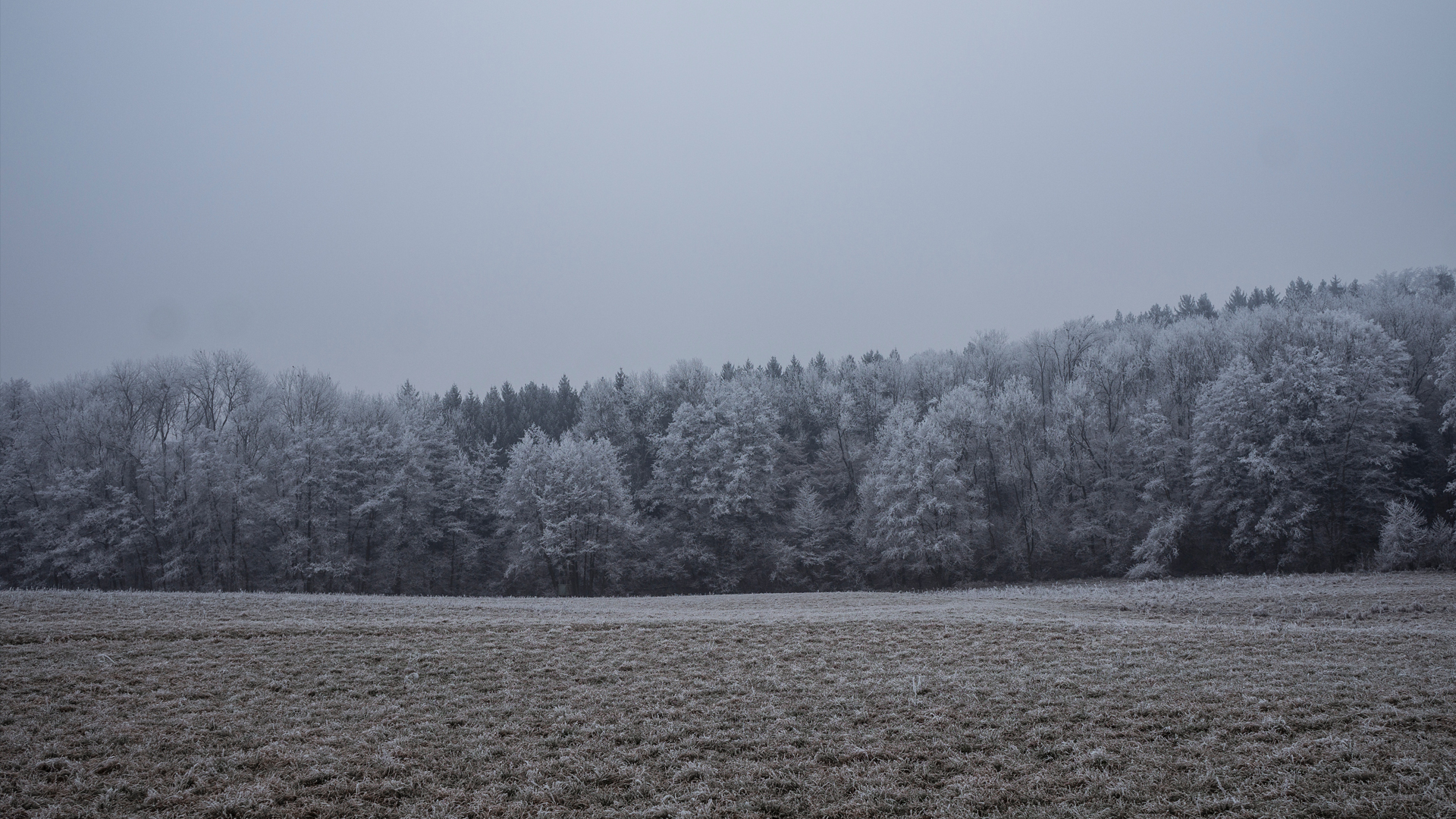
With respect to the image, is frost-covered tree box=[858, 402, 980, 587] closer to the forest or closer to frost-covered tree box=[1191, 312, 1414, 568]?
the forest

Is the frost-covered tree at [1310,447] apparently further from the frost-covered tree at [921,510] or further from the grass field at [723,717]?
the grass field at [723,717]

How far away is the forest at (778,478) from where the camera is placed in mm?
47031

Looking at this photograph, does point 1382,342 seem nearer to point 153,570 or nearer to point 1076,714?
point 1076,714

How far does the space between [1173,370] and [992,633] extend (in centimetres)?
5307

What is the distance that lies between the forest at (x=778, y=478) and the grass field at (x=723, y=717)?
31758 mm

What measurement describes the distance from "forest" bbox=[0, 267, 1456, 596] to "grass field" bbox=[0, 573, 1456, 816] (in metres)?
31.8

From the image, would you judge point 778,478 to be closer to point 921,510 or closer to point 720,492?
point 720,492

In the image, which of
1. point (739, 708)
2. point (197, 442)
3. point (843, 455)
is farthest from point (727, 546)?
point (739, 708)

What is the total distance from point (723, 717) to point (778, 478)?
52.5 m

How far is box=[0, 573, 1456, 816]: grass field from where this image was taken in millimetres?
8742

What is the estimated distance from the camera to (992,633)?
19547mm

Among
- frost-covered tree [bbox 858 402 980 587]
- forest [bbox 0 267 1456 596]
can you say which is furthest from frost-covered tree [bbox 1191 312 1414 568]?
frost-covered tree [bbox 858 402 980 587]

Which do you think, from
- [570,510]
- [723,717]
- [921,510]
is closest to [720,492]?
[570,510]

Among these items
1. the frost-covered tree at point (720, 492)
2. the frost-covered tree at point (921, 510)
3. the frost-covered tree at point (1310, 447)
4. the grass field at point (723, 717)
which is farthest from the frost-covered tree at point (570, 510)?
the frost-covered tree at point (1310, 447)
